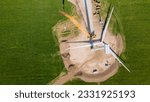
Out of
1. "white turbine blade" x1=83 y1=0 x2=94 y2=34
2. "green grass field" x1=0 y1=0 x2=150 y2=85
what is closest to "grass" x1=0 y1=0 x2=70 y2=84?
"green grass field" x1=0 y1=0 x2=150 y2=85

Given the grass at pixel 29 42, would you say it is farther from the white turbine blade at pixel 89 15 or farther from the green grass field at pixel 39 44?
the white turbine blade at pixel 89 15

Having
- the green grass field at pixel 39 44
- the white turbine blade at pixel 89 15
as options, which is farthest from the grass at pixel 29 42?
the white turbine blade at pixel 89 15

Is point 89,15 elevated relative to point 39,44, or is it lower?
elevated

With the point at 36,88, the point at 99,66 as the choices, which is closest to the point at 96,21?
the point at 99,66

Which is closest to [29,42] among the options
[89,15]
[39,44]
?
[39,44]

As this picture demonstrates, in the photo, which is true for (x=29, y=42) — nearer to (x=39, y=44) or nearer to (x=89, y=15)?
(x=39, y=44)

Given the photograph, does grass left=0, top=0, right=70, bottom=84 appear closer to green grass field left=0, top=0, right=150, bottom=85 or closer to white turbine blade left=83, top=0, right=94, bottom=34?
green grass field left=0, top=0, right=150, bottom=85
